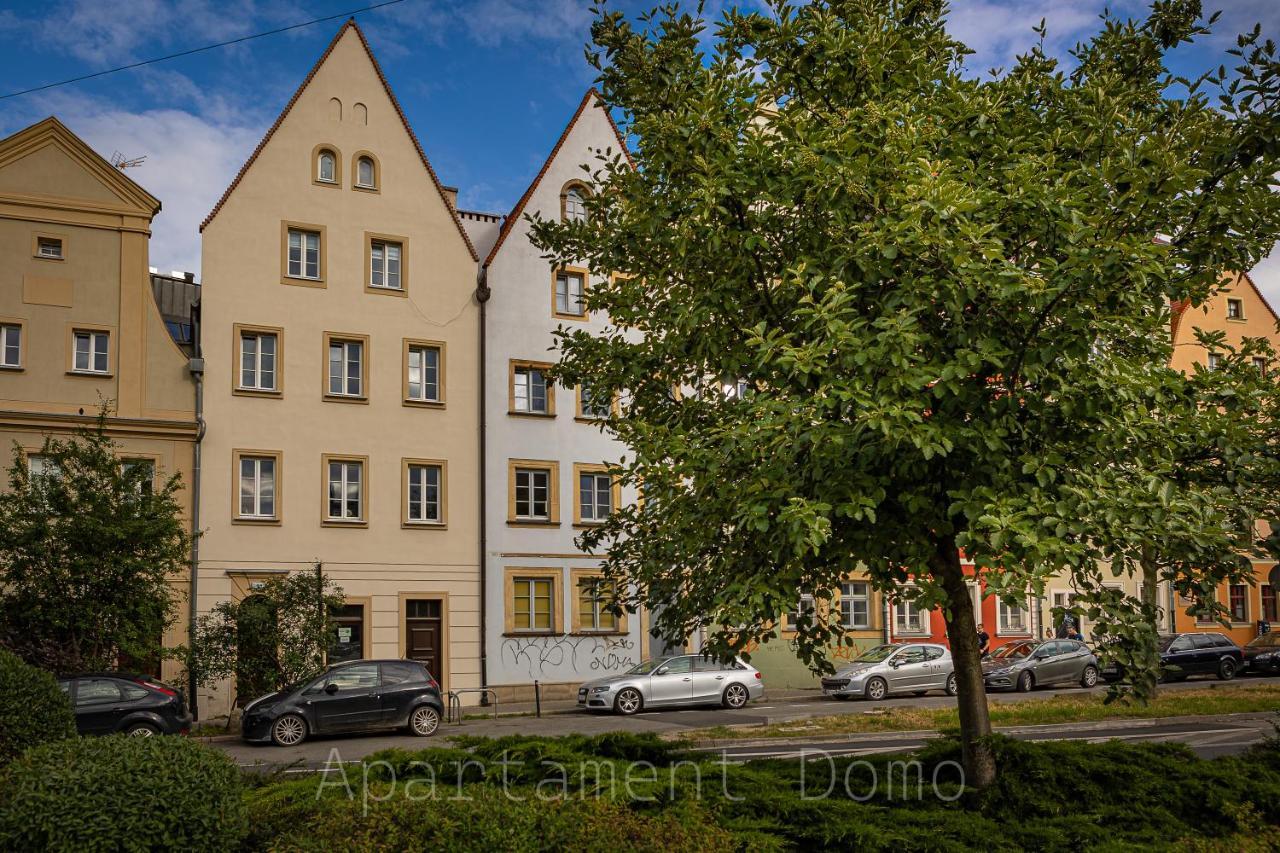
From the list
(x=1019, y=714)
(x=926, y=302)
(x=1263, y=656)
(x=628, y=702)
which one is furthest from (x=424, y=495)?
(x=1263, y=656)

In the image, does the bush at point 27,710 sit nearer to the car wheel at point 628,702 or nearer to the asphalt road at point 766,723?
the asphalt road at point 766,723

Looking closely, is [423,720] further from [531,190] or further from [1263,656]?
[1263,656]

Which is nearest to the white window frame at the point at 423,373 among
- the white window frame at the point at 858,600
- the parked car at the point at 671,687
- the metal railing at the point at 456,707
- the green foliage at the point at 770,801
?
the metal railing at the point at 456,707

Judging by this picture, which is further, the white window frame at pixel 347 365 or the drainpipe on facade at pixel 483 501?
the drainpipe on facade at pixel 483 501

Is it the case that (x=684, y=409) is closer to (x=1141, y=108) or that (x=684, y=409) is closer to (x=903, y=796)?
(x=903, y=796)

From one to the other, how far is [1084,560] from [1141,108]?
4751 millimetres

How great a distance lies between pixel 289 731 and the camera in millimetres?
23562

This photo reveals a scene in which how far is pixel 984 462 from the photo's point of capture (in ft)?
28.9

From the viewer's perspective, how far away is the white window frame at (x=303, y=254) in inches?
1267

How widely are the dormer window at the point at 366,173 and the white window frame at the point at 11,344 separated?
9.69 m

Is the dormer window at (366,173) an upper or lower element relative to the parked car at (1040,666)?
upper

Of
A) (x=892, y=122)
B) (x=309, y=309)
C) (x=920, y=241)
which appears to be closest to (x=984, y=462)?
(x=920, y=241)

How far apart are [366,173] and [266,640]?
1405 centimetres

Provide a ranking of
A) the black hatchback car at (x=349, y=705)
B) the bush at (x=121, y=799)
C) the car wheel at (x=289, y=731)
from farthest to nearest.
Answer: the black hatchback car at (x=349, y=705)
the car wheel at (x=289, y=731)
the bush at (x=121, y=799)
